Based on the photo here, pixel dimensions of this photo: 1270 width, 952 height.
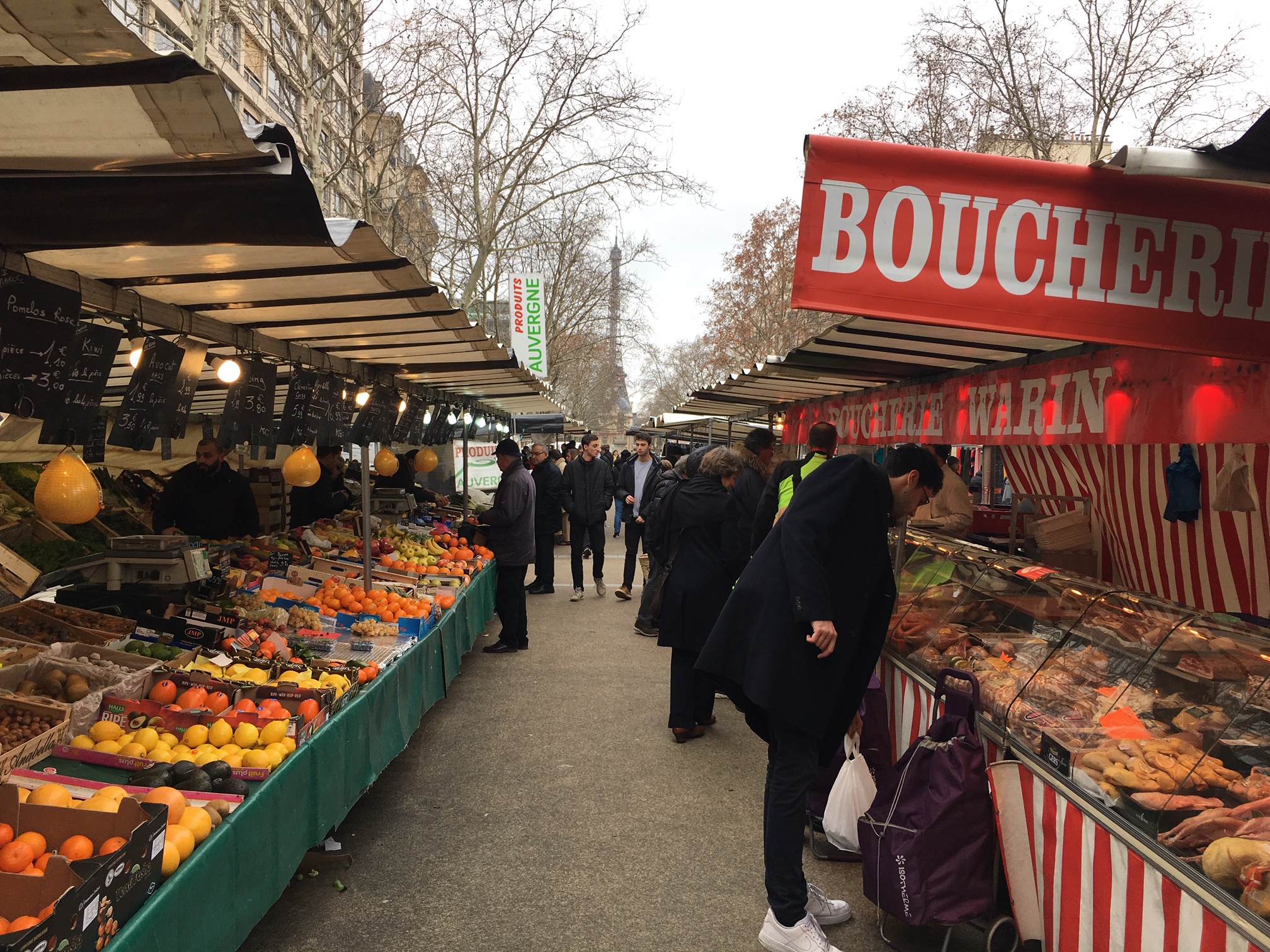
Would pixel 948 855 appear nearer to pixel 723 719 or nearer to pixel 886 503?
pixel 886 503

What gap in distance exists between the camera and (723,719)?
6.38 m

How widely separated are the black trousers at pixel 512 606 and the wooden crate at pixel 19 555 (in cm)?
372

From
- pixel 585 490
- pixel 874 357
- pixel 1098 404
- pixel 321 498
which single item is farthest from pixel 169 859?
pixel 585 490

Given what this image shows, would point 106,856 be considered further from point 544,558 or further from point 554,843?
point 544,558

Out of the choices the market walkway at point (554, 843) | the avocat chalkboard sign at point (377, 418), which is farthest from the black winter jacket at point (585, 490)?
the market walkway at point (554, 843)

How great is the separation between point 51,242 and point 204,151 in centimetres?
89

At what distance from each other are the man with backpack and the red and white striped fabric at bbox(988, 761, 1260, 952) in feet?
7.47

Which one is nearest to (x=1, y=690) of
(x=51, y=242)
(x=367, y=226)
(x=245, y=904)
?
(x=245, y=904)

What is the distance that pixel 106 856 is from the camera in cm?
212

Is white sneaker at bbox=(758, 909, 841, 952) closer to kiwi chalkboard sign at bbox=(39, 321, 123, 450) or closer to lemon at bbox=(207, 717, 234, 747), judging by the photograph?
lemon at bbox=(207, 717, 234, 747)

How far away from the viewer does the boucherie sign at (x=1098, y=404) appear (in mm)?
3561

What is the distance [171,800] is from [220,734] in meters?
0.81

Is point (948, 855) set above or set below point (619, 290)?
below

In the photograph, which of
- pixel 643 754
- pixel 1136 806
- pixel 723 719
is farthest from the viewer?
pixel 723 719
